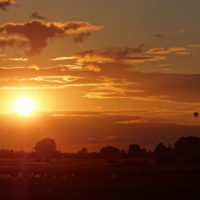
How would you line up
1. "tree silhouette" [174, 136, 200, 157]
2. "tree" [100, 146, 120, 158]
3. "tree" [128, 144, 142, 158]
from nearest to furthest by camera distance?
"tree silhouette" [174, 136, 200, 157] < "tree" [128, 144, 142, 158] < "tree" [100, 146, 120, 158]

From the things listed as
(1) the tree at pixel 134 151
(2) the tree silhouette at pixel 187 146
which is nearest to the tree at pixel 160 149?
(2) the tree silhouette at pixel 187 146

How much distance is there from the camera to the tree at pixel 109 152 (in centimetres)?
18288

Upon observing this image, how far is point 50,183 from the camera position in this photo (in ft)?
155

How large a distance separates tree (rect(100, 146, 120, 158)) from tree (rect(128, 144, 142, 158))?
18.2 feet

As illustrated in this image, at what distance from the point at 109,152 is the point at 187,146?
34.9 metres

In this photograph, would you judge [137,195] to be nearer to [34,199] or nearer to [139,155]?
[34,199]

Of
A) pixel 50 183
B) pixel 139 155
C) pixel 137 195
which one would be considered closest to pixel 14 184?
pixel 50 183

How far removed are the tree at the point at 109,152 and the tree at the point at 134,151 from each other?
218 inches

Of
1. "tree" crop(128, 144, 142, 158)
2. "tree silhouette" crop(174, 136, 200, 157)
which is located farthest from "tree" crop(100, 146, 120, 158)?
"tree silhouette" crop(174, 136, 200, 157)

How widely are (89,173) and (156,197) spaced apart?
27.9m

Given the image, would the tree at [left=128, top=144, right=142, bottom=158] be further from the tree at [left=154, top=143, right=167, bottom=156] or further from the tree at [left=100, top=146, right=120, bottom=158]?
the tree at [left=154, top=143, right=167, bottom=156]

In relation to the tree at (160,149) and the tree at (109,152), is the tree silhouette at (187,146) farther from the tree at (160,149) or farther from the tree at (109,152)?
the tree at (109,152)

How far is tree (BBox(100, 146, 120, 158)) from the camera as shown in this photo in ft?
600

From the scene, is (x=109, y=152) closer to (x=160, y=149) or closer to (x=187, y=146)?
(x=160, y=149)
